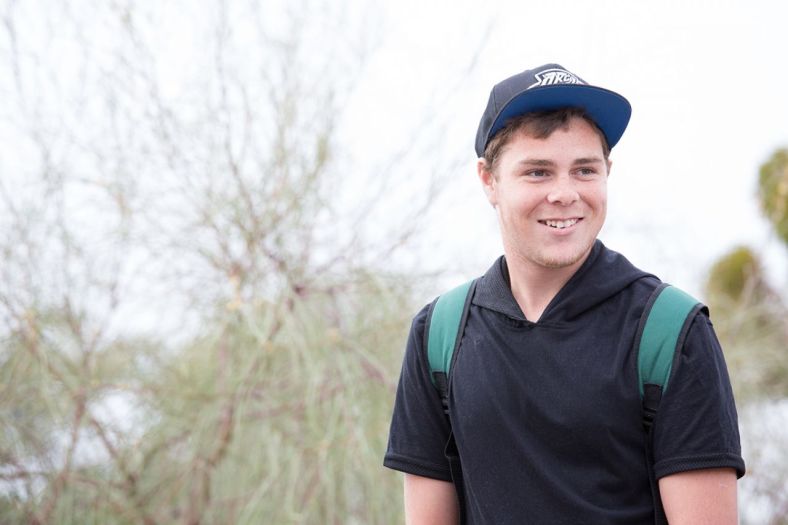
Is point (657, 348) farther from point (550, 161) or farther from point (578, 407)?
point (550, 161)

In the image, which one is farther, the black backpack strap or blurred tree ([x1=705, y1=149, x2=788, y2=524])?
blurred tree ([x1=705, y1=149, x2=788, y2=524])

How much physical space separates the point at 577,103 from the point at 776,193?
5.25 metres

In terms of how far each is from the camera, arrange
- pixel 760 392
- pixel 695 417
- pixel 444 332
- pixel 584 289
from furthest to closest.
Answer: pixel 760 392 < pixel 444 332 < pixel 584 289 < pixel 695 417

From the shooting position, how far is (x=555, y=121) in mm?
1604

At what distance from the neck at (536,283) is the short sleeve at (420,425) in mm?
177

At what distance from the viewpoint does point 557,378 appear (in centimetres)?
151

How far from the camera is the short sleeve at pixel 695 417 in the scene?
4.65 ft

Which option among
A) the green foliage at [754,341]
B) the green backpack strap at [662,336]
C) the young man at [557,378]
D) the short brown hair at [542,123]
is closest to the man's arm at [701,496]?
the young man at [557,378]

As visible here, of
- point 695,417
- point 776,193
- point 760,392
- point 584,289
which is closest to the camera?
point 695,417

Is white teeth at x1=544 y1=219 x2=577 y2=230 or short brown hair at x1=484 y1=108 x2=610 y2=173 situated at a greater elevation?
short brown hair at x1=484 y1=108 x2=610 y2=173

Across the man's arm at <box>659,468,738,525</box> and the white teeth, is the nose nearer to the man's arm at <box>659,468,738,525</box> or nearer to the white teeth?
the white teeth

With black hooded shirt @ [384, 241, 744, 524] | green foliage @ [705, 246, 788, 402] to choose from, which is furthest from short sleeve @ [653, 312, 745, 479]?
green foliage @ [705, 246, 788, 402]

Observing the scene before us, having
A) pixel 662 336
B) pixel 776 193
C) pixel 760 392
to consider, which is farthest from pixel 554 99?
pixel 776 193

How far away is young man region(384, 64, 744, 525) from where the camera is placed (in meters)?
1.43
